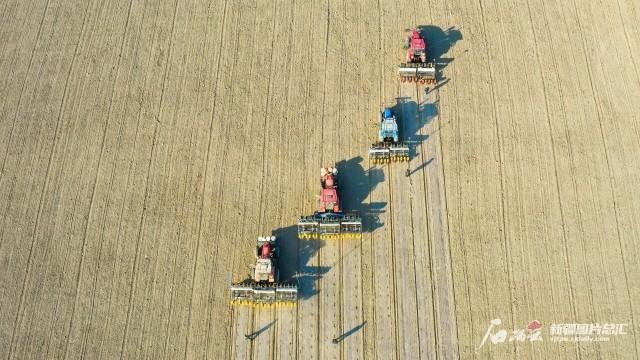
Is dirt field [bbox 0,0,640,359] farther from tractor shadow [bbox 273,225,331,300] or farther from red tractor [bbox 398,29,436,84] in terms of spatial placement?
red tractor [bbox 398,29,436,84]

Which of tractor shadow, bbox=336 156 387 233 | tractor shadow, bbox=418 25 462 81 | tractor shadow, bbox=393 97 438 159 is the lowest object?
tractor shadow, bbox=336 156 387 233

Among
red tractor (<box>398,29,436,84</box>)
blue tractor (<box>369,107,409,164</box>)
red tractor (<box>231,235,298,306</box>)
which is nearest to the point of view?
red tractor (<box>231,235,298,306</box>)

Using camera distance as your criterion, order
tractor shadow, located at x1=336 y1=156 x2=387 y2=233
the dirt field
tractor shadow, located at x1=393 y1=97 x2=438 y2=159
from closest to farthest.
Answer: the dirt field, tractor shadow, located at x1=336 y1=156 x2=387 y2=233, tractor shadow, located at x1=393 y1=97 x2=438 y2=159

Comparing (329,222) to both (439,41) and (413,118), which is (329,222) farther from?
(439,41)

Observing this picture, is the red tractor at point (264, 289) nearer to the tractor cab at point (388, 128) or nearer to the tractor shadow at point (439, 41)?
the tractor cab at point (388, 128)

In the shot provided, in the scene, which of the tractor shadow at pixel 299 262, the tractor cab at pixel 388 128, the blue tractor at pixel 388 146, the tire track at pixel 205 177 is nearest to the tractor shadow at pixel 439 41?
the tractor cab at pixel 388 128

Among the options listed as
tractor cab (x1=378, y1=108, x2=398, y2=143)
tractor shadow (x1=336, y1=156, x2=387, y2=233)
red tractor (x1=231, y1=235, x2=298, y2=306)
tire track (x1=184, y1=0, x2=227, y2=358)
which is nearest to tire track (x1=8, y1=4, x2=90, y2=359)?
tire track (x1=184, y1=0, x2=227, y2=358)

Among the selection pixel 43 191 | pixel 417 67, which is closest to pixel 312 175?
pixel 417 67
